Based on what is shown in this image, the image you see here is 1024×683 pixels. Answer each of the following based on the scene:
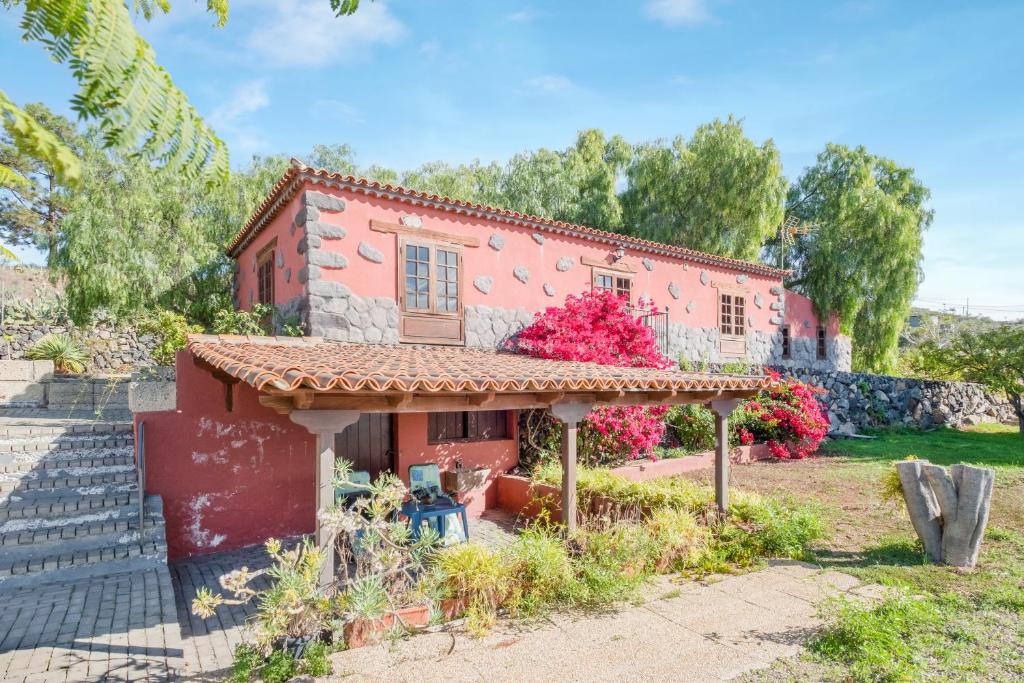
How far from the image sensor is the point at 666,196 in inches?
891

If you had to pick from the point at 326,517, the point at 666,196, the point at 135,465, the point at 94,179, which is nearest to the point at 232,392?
the point at 135,465

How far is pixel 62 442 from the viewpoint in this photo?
29.2 ft

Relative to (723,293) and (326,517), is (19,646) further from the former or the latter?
(723,293)

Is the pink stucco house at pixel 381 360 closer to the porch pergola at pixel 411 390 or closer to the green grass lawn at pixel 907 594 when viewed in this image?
the porch pergola at pixel 411 390

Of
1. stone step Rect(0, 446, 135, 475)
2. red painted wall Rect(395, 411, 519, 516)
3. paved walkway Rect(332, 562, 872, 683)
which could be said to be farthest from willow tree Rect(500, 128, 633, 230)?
paved walkway Rect(332, 562, 872, 683)

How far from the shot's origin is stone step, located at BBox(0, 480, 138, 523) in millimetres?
6820

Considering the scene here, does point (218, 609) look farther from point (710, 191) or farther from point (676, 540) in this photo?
point (710, 191)

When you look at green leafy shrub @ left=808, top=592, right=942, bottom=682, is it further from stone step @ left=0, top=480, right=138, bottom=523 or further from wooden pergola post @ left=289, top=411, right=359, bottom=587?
stone step @ left=0, top=480, right=138, bottom=523

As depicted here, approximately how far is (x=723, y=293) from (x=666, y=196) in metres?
7.82

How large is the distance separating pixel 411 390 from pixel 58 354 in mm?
14871

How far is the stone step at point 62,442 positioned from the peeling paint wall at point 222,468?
2.38m

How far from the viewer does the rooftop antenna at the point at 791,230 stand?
73.7 feet

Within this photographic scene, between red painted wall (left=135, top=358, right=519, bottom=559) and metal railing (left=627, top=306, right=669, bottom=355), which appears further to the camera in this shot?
metal railing (left=627, top=306, right=669, bottom=355)

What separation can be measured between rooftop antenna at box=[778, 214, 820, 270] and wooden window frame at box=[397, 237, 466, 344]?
52.3ft
